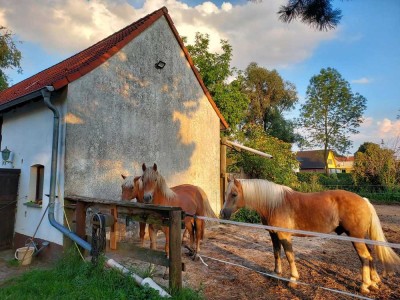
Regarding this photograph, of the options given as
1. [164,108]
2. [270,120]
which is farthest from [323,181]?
[164,108]

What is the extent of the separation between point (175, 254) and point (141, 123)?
4.90 metres

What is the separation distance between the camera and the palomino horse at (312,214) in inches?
169

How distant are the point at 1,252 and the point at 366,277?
8.05 meters

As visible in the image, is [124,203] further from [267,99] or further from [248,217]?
[267,99]

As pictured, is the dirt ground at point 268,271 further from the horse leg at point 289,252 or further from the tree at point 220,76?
the tree at point 220,76

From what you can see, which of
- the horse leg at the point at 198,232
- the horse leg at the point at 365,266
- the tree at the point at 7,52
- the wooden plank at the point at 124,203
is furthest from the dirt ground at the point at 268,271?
the tree at the point at 7,52

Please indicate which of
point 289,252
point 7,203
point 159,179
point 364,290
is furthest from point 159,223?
point 7,203

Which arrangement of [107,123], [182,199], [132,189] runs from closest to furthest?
[132,189]
[182,199]
[107,123]

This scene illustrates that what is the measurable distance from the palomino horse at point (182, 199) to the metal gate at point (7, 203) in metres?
4.12

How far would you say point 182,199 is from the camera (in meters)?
6.20

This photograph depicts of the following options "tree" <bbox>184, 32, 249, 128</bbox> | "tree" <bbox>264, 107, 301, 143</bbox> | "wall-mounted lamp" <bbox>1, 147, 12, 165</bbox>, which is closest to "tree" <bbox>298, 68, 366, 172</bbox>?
"tree" <bbox>264, 107, 301, 143</bbox>

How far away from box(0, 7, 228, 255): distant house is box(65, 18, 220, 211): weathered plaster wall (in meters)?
0.02

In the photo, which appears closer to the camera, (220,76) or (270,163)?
(270,163)

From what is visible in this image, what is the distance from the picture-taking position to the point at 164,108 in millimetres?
8492
